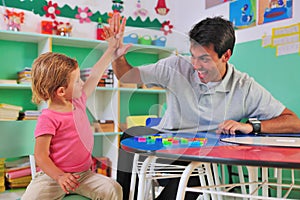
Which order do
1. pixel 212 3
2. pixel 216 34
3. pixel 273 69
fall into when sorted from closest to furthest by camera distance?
pixel 216 34 < pixel 273 69 < pixel 212 3

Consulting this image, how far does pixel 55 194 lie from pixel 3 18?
2.42 m

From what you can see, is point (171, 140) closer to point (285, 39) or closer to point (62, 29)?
point (285, 39)

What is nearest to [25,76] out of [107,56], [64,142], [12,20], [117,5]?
[12,20]

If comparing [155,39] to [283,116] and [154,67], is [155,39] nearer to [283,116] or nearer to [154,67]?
[154,67]

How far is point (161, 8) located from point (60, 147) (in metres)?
3.05

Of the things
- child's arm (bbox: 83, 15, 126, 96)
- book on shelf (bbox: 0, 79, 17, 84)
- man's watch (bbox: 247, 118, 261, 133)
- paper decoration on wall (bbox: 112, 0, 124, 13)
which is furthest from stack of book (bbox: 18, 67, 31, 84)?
child's arm (bbox: 83, 15, 126, 96)

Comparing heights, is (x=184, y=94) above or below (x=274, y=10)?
below

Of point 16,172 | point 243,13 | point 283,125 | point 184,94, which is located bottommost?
point 16,172

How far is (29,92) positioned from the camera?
3369 mm

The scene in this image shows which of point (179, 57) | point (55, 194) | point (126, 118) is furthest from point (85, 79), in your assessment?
point (55, 194)

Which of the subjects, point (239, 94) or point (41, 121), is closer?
point (41, 121)

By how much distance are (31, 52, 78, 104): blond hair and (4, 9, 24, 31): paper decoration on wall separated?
2085 mm

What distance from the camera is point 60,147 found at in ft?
4.02

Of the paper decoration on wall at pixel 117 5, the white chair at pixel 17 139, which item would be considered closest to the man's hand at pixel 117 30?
the white chair at pixel 17 139
